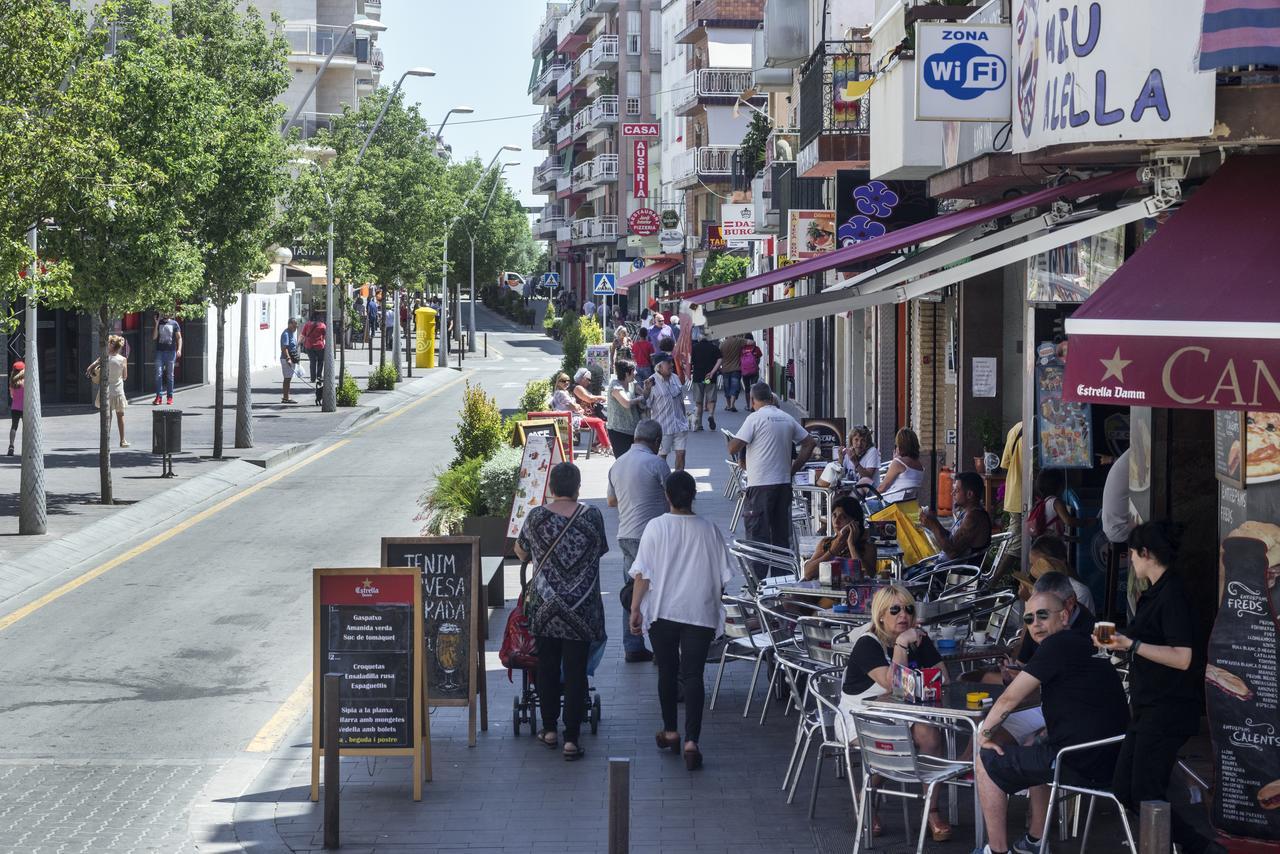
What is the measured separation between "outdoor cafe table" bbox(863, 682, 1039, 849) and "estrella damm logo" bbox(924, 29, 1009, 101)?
13.3 ft

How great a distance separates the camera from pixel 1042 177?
12.2 meters

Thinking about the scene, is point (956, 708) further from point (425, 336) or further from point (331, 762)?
point (425, 336)

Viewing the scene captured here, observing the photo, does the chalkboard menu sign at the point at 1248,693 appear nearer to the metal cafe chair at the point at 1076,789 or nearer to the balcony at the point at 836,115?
the metal cafe chair at the point at 1076,789

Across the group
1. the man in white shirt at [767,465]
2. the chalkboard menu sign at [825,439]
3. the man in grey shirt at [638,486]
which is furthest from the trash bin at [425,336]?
the man in grey shirt at [638,486]

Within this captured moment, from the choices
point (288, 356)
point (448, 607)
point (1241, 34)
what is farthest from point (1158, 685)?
point (288, 356)

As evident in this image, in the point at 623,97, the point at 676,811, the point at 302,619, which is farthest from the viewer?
the point at 623,97

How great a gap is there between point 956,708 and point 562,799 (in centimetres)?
218

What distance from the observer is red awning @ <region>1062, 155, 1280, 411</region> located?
6.49 metres

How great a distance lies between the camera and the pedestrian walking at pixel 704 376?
3159 cm

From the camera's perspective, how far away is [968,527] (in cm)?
1295

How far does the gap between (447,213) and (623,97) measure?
1867 inches

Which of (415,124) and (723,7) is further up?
(723,7)

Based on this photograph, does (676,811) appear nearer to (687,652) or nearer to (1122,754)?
(687,652)

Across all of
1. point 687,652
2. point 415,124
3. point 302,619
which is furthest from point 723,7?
point 687,652
